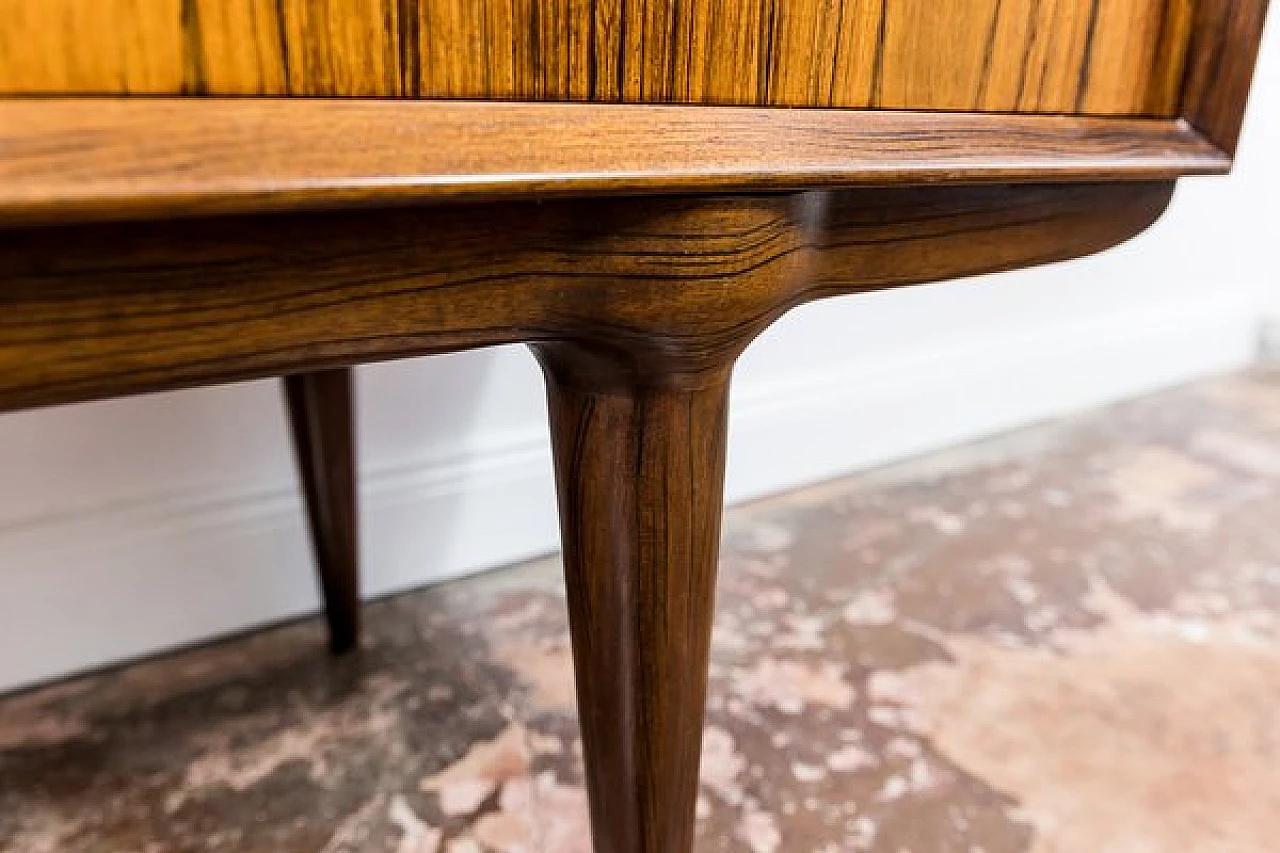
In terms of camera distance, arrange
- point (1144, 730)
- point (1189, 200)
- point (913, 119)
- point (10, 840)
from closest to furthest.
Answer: point (913, 119) → point (10, 840) → point (1144, 730) → point (1189, 200)

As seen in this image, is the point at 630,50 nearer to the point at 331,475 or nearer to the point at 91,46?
the point at 91,46

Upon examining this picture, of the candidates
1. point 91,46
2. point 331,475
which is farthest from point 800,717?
point 91,46

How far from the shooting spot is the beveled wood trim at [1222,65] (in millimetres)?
449

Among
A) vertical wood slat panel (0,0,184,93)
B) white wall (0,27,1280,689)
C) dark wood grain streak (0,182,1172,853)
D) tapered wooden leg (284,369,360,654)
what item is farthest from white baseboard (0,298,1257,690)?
vertical wood slat panel (0,0,184,93)

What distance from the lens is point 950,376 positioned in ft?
4.67

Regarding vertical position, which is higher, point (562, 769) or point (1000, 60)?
point (1000, 60)

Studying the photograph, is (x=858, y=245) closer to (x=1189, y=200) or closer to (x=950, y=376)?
(x=950, y=376)

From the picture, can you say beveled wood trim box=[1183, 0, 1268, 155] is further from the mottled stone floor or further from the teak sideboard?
the mottled stone floor

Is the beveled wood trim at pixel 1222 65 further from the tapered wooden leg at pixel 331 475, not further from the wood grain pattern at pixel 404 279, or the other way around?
the tapered wooden leg at pixel 331 475

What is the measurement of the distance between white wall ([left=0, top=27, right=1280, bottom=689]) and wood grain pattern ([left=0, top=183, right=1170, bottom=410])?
0.64m

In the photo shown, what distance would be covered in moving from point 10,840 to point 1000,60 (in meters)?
0.78

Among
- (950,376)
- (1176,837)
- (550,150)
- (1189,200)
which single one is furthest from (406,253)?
(1189,200)

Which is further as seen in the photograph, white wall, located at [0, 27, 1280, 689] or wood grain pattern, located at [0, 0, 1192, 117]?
white wall, located at [0, 27, 1280, 689]

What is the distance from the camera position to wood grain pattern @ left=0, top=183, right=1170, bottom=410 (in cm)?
25
